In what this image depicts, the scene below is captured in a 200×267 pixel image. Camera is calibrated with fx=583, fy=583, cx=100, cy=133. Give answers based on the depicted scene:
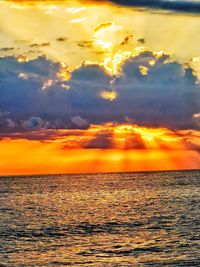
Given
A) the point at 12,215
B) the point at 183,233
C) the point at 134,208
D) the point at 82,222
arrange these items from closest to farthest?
the point at 183,233 < the point at 82,222 < the point at 12,215 < the point at 134,208

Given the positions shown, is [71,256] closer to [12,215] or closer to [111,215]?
[111,215]

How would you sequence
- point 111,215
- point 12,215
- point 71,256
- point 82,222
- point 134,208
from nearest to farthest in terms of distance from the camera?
point 71,256 → point 82,222 → point 111,215 → point 12,215 → point 134,208

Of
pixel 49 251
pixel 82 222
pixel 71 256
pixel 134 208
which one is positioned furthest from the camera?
pixel 134 208

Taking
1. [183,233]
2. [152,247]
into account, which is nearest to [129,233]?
[183,233]

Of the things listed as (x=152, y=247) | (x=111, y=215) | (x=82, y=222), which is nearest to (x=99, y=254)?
(x=152, y=247)

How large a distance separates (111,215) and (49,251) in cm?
3351

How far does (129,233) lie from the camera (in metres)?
61.4

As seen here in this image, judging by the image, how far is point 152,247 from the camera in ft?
165

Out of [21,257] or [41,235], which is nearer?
[21,257]

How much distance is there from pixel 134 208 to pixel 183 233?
120 feet

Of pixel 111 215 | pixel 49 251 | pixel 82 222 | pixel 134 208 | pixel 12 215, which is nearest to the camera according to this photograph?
pixel 49 251

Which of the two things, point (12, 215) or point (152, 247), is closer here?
point (152, 247)

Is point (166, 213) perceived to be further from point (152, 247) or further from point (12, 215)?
point (152, 247)

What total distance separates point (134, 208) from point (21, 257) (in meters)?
50.4
